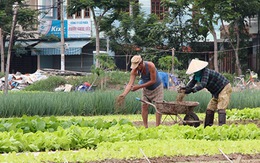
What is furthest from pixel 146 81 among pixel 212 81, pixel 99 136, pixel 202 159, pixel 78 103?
pixel 78 103

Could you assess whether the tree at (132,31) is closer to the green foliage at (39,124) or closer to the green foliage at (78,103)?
the green foliage at (78,103)

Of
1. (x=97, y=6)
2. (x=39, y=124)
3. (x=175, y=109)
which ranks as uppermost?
(x=97, y=6)

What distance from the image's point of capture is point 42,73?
36.5 meters

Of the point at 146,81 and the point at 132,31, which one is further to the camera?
the point at 132,31

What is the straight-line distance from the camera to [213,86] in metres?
13.2

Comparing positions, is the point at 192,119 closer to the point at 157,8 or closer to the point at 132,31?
the point at 132,31

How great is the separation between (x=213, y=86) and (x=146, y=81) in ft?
4.19

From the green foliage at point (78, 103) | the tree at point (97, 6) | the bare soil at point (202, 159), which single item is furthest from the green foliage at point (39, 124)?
the tree at point (97, 6)

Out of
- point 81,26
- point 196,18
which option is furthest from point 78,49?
point 196,18

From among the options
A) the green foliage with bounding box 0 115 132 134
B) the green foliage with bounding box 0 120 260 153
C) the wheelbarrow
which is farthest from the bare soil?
the wheelbarrow

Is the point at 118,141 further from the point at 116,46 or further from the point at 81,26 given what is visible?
the point at 81,26

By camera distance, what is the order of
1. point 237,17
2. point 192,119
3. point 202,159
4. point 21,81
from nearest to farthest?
1. point 202,159
2. point 192,119
3. point 21,81
4. point 237,17

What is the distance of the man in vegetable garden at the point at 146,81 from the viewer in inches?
514

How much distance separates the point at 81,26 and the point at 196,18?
10.1 meters
